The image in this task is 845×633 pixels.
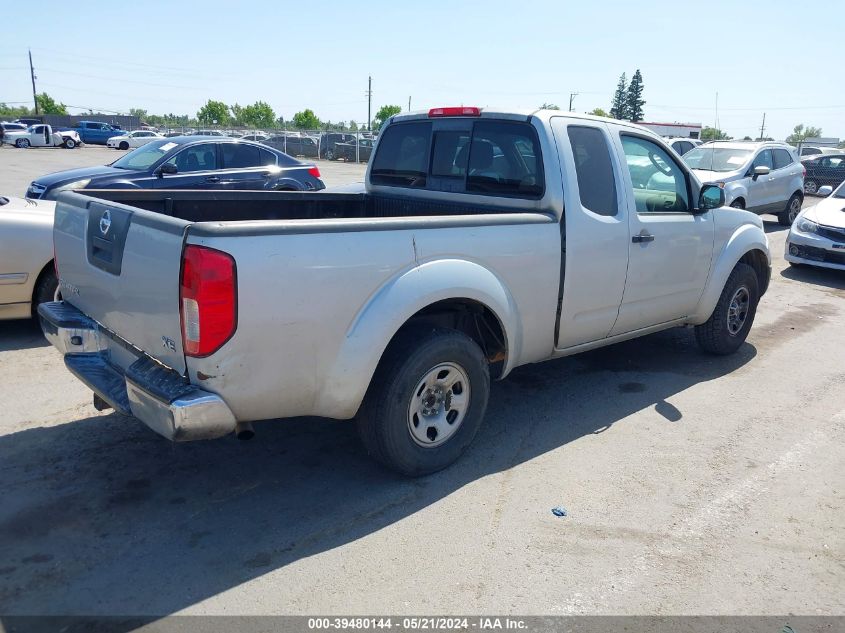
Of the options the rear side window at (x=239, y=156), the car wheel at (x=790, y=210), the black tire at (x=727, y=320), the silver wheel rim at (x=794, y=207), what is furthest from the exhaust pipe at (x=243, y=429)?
the silver wheel rim at (x=794, y=207)

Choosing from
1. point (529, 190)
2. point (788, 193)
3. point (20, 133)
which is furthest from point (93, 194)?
point (20, 133)

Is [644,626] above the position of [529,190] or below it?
below

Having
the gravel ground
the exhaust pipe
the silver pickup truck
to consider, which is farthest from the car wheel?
the exhaust pipe

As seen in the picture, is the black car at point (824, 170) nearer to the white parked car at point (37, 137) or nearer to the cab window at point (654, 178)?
the cab window at point (654, 178)

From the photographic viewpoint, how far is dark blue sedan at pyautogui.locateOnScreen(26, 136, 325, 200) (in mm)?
10281

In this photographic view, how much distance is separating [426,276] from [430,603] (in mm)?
1574

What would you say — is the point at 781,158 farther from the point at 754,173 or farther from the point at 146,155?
the point at 146,155

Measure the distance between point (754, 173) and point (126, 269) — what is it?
12968 mm

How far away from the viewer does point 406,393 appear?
12.1 ft

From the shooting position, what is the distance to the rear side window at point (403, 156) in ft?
17.2

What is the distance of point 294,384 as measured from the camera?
3.31m

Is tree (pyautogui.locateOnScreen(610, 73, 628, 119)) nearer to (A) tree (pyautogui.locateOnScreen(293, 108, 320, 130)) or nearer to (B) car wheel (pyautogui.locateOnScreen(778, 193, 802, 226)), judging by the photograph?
(A) tree (pyautogui.locateOnScreen(293, 108, 320, 130))

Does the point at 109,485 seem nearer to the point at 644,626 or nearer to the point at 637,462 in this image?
the point at 644,626

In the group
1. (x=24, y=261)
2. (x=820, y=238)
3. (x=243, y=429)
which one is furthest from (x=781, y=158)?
(x=243, y=429)
